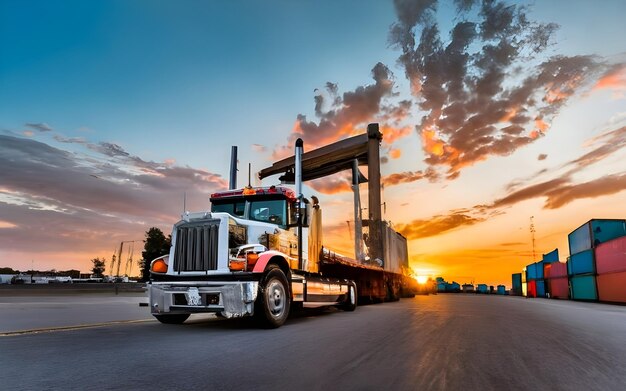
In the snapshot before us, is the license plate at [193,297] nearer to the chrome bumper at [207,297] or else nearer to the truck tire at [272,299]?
the chrome bumper at [207,297]

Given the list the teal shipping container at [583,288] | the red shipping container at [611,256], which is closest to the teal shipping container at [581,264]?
the teal shipping container at [583,288]

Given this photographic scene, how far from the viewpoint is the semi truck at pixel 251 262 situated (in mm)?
8695

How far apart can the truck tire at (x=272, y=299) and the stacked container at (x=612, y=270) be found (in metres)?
27.0

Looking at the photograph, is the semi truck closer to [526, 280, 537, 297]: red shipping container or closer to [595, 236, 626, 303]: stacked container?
[595, 236, 626, 303]: stacked container

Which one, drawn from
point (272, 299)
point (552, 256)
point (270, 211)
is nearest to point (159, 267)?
point (272, 299)

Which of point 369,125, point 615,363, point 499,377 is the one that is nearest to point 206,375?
point 499,377

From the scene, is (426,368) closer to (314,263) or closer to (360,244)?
(314,263)

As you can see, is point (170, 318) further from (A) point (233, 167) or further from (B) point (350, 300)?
(B) point (350, 300)

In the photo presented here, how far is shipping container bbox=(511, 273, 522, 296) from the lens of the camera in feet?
232

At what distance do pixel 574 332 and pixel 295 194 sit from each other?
22.3ft

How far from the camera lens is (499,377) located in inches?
177

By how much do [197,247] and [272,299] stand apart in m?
1.93

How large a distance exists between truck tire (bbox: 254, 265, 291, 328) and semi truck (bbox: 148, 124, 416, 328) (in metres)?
0.02

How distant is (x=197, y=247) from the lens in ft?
30.6
